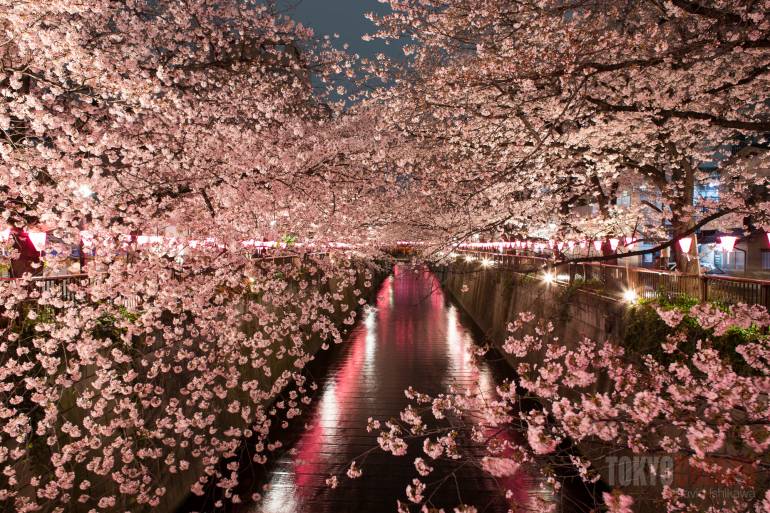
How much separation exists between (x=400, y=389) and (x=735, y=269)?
83.4ft

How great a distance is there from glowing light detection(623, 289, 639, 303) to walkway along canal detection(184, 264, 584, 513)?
10.7ft

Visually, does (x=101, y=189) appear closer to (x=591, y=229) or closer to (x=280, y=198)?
(x=280, y=198)

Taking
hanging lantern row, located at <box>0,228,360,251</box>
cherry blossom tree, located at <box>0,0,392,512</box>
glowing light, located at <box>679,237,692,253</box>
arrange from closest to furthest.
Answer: cherry blossom tree, located at <box>0,0,392,512</box> < hanging lantern row, located at <box>0,228,360,251</box> < glowing light, located at <box>679,237,692,253</box>

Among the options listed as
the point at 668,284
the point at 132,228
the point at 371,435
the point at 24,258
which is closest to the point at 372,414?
the point at 371,435

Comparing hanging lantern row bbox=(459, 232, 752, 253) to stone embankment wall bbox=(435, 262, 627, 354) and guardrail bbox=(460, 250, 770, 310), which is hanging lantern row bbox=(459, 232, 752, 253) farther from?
stone embankment wall bbox=(435, 262, 627, 354)

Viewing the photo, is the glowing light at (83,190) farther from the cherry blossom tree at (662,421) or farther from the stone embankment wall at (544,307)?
the stone embankment wall at (544,307)

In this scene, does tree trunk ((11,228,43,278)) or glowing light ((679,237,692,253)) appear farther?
glowing light ((679,237,692,253))

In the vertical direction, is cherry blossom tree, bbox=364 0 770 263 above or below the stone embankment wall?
above

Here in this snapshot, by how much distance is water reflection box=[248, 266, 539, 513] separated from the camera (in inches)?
337

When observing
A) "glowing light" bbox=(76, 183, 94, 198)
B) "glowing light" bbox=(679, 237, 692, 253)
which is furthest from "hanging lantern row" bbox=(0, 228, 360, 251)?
"glowing light" bbox=(679, 237, 692, 253)

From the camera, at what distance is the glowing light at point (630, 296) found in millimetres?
8952

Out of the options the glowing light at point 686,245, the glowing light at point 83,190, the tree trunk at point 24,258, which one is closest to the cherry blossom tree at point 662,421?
the glowing light at point 83,190

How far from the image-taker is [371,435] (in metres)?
11.1

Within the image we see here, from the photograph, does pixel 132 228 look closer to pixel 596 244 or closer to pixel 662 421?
pixel 662 421
